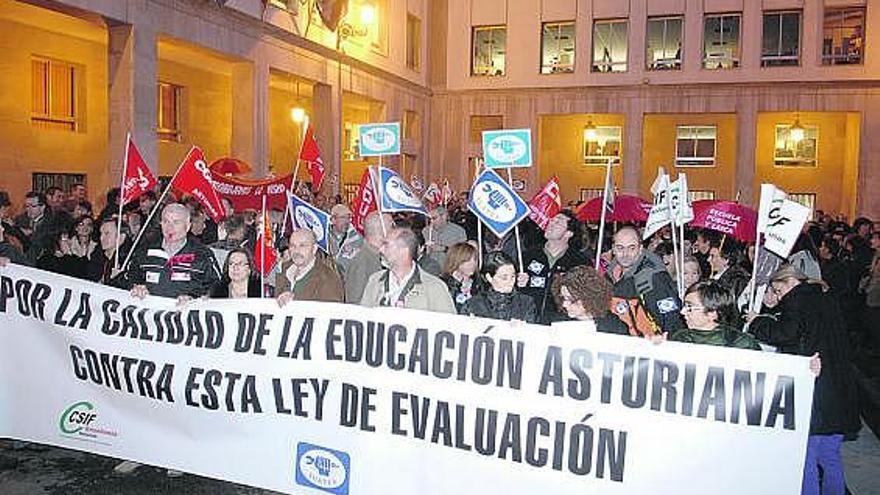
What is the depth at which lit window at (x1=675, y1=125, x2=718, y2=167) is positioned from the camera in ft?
109

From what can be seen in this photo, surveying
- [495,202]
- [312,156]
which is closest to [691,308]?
[495,202]

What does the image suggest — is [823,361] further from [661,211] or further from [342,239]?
[342,239]

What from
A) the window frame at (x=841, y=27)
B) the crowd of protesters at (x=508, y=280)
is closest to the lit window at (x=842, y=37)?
the window frame at (x=841, y=27)

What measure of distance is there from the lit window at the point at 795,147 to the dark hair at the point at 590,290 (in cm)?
2986

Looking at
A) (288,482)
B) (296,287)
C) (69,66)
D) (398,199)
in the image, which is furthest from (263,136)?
(288,482)

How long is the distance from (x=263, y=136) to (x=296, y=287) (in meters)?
14.9

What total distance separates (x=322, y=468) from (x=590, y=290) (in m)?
2.10

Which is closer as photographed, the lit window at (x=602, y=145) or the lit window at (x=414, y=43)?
the lit window at (x=414, y=43)

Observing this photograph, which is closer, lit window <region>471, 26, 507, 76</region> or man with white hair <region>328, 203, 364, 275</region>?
man with white hair <region>328, 203, 364, 275</region>

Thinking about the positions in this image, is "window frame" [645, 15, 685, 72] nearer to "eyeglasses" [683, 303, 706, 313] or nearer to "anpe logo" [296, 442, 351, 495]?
"eyeglasses" [683, 303, 706, 313]

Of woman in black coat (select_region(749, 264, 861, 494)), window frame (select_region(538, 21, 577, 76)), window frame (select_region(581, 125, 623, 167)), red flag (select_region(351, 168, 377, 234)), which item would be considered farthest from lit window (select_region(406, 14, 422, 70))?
woman in black coat (select_region(749, 264, 861, 494))

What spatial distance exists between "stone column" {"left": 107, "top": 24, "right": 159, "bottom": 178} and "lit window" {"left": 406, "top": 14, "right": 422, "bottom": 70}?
16.3 m

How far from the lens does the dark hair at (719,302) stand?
15.5 feet

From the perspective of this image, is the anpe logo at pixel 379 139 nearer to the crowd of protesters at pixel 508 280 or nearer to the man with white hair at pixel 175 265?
the crowd of protesters at pixel 508 280
